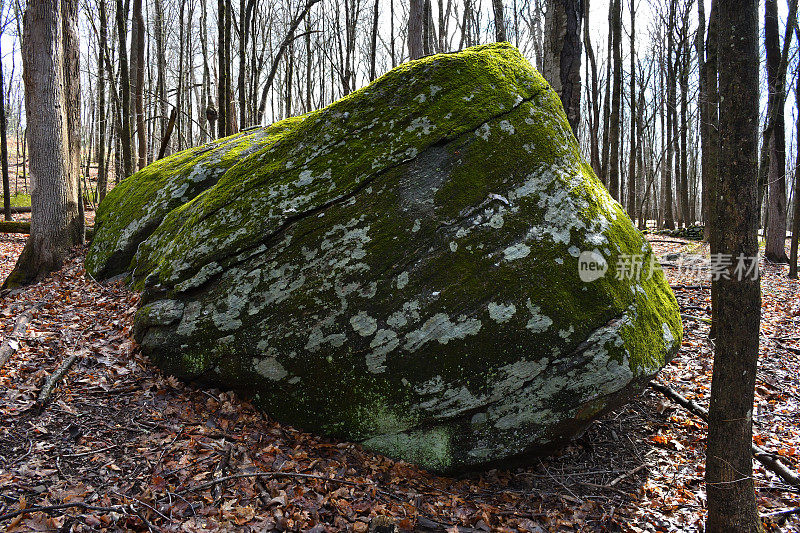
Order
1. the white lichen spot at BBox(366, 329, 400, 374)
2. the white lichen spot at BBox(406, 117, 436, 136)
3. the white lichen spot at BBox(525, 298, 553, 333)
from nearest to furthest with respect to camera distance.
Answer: the white lichen spot at BBox(525, 298, 553, 333) → the white lichen spot at BBox(366, 329, 400, 374) → the white lichen spot at BBox(406, 117, 436, 136)

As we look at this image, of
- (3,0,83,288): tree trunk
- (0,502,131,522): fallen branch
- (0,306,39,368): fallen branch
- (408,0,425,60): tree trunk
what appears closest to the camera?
(0,502,131,522): fallen branch

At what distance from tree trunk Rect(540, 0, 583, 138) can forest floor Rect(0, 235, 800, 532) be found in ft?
13.4

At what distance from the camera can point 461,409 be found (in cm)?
364

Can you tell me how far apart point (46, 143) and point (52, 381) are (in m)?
4.73

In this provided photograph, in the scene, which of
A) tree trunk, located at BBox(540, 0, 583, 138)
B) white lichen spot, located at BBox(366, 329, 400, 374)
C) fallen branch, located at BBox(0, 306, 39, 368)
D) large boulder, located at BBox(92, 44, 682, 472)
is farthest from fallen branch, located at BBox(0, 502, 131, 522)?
tree trunk, located at BBox(540, 0, 583, 138)

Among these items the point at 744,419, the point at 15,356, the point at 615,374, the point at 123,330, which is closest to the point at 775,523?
the point at 744,419

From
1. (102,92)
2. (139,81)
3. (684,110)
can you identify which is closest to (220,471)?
(139,81)

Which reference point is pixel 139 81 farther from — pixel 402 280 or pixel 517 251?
pixel 517 251

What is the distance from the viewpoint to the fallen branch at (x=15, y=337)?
4.12 m

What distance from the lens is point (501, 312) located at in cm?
363

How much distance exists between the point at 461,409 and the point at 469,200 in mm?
1854

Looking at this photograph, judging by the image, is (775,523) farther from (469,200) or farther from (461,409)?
(469,200)

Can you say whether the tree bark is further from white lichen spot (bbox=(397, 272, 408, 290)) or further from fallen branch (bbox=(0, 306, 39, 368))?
white lichen spot (bbox=(397, 272, 408, 290))

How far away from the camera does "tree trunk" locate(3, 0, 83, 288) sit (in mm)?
6504
